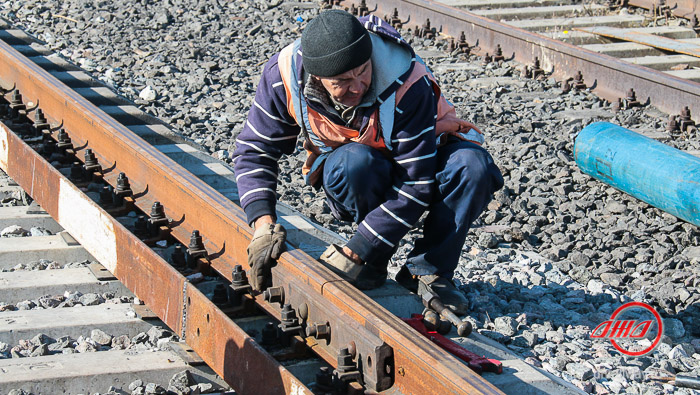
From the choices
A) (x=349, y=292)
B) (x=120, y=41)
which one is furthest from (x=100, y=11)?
(x=349, y=292)

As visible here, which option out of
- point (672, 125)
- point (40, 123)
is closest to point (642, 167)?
point (672, 125)

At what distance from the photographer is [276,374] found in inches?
124

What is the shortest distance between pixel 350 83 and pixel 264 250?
735mm

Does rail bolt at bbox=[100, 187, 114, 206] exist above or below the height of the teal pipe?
below

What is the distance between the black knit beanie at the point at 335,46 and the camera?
3422 mm

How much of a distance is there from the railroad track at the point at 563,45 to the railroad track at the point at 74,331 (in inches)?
172

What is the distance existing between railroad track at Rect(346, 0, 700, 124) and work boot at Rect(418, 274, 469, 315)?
3.49m

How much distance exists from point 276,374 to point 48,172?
92.3 inches

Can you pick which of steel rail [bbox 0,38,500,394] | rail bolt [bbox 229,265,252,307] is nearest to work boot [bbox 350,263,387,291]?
steel rail [bbox 0,38,500,394]

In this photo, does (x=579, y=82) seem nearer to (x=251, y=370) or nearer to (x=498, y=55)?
(x=498, y=55)

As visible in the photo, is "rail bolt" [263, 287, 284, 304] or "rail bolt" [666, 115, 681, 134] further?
"rail bolt" [666, 115, 681, 134]

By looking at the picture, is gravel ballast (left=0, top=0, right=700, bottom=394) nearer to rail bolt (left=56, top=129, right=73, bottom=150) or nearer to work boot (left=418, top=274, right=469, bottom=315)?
work boot (left=418, top=274, right=469, bottom=315)

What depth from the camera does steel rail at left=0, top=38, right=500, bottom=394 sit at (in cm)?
301

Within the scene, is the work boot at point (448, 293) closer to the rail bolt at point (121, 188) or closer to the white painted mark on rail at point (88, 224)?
the white painted mark on rail at point (88, 224)
